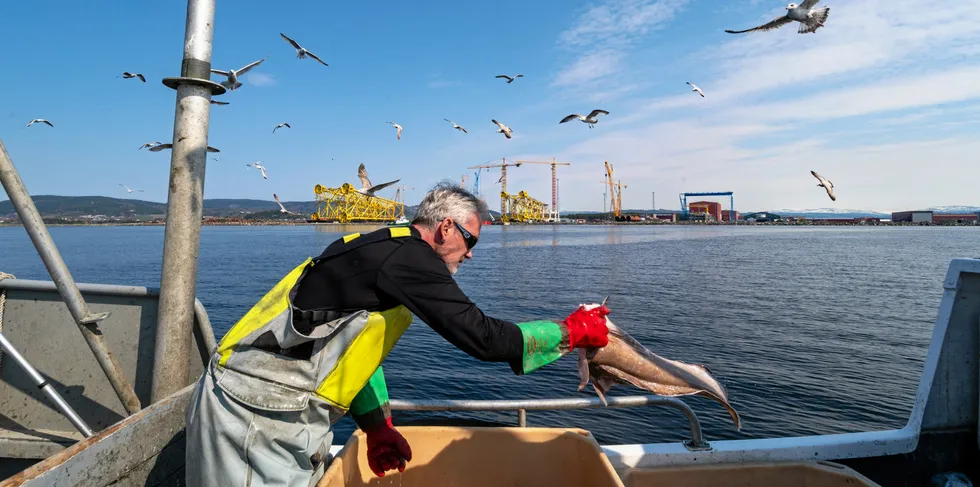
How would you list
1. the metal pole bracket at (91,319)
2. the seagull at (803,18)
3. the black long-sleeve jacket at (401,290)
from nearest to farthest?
1. the black long-sleeve jacket at (401,290)
2. the metal pole bracket at (91,319)
3. the seagull at (803,18)

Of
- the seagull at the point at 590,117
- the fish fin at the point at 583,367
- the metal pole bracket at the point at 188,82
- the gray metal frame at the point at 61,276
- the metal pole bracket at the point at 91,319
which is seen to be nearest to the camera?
the fish fin at the point at 583,367

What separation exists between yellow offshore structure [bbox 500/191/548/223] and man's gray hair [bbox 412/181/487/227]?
16181 centimetres

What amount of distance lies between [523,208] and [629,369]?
177042mm

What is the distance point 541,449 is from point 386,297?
1.58 m

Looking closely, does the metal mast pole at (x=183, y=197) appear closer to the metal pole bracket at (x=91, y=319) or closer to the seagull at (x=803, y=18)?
the metal pole bracket at (x=91, y=319)

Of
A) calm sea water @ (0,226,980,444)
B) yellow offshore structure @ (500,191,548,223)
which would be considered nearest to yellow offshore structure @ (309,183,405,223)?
yellow offshore structure @ (500,191,548,223)

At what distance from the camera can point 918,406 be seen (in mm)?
3281

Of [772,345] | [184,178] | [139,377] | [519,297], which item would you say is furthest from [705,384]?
[519,297]

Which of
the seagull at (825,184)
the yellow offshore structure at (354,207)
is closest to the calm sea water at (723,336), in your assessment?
the seagull at (825,184)

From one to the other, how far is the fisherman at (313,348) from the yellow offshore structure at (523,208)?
16220 centimetres

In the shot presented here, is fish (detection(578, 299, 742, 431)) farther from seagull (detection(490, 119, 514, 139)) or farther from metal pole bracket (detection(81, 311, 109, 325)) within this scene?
seagull (detection(490, 119, 514, 139))

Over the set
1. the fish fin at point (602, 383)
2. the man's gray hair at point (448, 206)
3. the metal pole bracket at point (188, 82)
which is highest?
the metal pole bracket at point (188, 82)

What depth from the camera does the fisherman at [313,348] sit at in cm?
204

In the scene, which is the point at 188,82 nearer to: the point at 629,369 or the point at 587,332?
the point at 587,332
